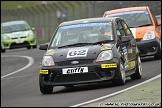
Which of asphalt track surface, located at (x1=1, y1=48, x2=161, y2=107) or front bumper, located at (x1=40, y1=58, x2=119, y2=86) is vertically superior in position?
front bumper, located at (x1=40, y1=58, x2=119, y2=86)

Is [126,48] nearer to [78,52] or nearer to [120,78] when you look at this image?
[120,78]

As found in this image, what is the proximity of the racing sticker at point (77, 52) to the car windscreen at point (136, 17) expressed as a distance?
25.5ft

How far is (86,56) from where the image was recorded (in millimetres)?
13672

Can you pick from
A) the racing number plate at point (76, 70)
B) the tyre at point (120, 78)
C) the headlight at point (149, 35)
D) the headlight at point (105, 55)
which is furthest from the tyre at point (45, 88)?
the headlight at point (149, 35)

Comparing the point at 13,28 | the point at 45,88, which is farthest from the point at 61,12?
the point at 45,88

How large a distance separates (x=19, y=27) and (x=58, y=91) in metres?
21.8

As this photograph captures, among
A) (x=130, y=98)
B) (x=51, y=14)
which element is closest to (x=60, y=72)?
(x=130, y=98)

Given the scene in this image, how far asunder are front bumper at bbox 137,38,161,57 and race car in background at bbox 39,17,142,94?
18.5ft

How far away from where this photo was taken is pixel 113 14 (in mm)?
21812

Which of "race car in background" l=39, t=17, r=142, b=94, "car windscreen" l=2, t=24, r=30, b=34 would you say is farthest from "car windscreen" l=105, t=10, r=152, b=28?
"car windscreen" l=2, t=24, r=30, b=34

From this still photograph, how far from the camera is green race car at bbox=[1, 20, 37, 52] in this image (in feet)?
115

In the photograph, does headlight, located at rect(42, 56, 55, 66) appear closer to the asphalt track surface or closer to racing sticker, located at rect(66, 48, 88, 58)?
racing sticker, located at rect(66, 48, 88, 58)

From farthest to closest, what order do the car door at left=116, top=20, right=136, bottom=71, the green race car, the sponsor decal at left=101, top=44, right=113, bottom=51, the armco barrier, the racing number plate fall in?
the armco barrier < the green race car < the car door at left=116, top=20, right=136, bottom=71 < the sponsor decal at left=101, top=44, right=113, bottom=51 < the racing number plate

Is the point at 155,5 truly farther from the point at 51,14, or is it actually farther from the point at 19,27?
the point at 19,27
